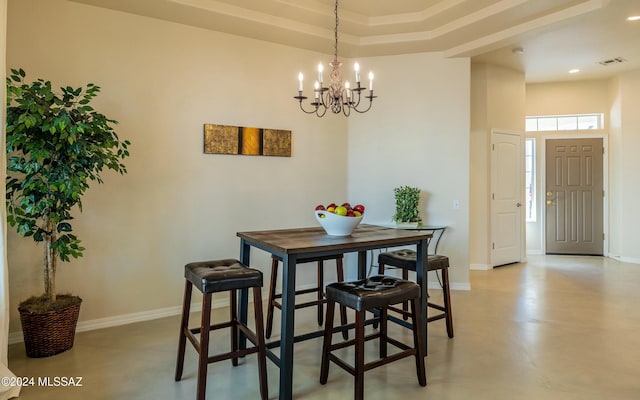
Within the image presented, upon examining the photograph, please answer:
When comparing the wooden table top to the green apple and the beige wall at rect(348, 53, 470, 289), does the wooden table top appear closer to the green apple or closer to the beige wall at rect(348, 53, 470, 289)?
the green apple

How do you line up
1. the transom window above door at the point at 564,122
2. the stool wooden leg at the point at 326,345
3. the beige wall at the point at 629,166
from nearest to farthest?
A: the stool wooden leg at the point at 326,345 → the beige wall at the point at 629,166 → the transom window above door at the point at 564,122

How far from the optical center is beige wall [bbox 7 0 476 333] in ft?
10.1

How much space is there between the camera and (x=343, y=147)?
15.0 ft

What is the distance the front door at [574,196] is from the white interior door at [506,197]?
110 centimetres

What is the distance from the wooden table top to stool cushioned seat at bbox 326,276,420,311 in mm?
235

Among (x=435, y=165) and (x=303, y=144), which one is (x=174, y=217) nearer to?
(x=303, y=144)

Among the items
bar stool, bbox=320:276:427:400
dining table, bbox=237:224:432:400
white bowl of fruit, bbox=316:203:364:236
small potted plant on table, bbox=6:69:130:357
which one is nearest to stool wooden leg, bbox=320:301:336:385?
bar stool, bbox=320:276:427:400

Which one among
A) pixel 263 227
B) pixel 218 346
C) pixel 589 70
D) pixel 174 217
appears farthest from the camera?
pixel 589 70

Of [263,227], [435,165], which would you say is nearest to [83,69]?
[263,227]

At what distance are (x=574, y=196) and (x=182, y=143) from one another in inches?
257

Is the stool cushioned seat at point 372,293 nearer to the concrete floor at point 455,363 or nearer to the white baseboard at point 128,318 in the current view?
the concrete floor at point 455,363

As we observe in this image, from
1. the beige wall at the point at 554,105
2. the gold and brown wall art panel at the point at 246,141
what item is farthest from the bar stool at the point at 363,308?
the beige wall at the point at 554,105

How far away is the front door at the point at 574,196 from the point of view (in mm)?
6332

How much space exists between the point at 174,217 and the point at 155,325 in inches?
38.8
